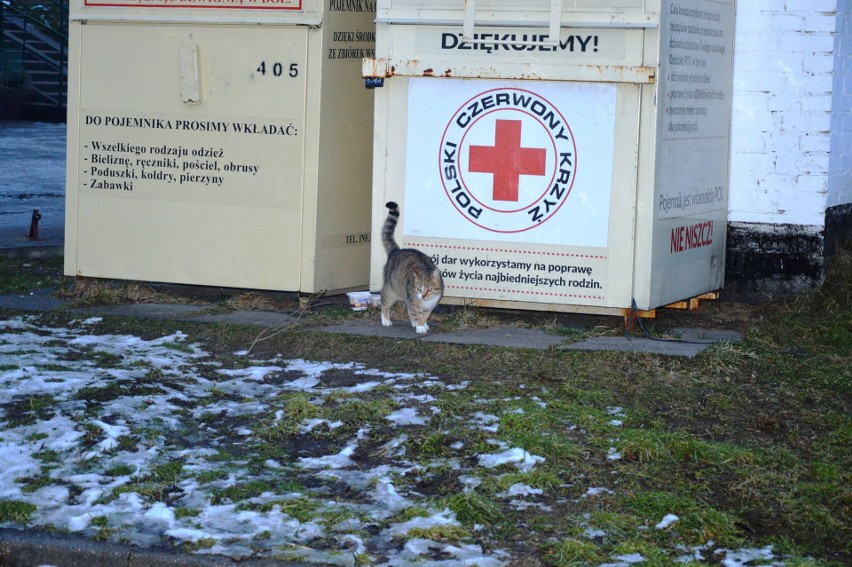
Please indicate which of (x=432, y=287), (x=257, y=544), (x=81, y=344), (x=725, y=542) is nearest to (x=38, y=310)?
(x=81, y=344)

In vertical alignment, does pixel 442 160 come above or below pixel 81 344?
above

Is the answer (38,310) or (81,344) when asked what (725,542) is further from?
(38,310)

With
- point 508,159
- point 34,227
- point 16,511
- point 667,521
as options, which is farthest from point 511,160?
point 34,227

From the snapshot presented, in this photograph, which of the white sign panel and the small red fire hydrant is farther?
the small red fire hydrant

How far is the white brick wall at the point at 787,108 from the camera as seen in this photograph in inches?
349

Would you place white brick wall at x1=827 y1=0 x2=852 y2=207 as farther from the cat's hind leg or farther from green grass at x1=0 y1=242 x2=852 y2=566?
the cat's hind leg

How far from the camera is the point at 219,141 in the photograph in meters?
8.97

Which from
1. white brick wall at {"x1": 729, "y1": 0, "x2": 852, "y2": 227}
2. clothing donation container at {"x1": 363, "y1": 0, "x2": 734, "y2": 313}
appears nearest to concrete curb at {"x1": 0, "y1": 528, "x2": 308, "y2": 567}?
clothing donation container at {"x1": 363, "y1": 0, "x2": 734, "y2": 313}

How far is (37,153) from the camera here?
19.8 meters

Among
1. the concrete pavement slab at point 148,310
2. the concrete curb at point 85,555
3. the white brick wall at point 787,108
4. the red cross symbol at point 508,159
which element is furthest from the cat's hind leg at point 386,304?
the concrete curb at point 85,555

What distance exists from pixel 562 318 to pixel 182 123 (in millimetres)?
3313

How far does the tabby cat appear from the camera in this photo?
7.97m

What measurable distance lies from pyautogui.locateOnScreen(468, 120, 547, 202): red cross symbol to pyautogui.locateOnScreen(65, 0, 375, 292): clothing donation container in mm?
1415

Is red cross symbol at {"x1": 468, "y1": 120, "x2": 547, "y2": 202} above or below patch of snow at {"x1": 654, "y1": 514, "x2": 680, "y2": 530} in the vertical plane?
above
